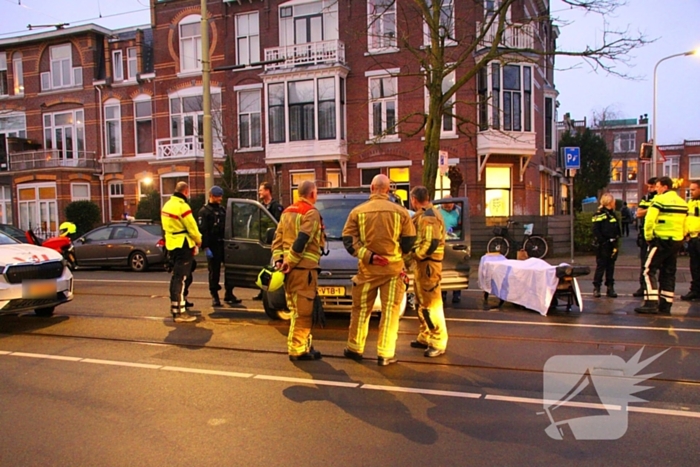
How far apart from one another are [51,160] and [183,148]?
8.58 meters

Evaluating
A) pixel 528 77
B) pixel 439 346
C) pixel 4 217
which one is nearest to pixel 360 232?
pixel 439 346

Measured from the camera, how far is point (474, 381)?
5438 millimetres

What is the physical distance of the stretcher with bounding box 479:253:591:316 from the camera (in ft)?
28.4

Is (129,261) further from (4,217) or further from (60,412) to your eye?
(4,217)

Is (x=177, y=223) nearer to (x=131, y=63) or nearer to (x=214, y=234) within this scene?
(x=214, y=234)

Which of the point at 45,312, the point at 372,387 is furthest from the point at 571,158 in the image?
the point at 45,312

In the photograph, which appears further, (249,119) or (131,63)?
(131,63)

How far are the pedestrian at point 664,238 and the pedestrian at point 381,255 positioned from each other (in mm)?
4794

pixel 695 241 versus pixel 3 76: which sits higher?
pixel 3 76

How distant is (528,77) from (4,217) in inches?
1175

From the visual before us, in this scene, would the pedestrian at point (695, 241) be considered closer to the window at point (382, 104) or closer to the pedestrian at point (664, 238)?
the pedestrian at point (664, 238)

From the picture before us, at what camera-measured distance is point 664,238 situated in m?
8.62

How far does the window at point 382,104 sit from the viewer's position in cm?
2433

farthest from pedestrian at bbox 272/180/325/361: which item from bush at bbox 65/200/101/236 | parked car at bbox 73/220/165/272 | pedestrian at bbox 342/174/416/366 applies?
bush at bbox 65/200/101/236
